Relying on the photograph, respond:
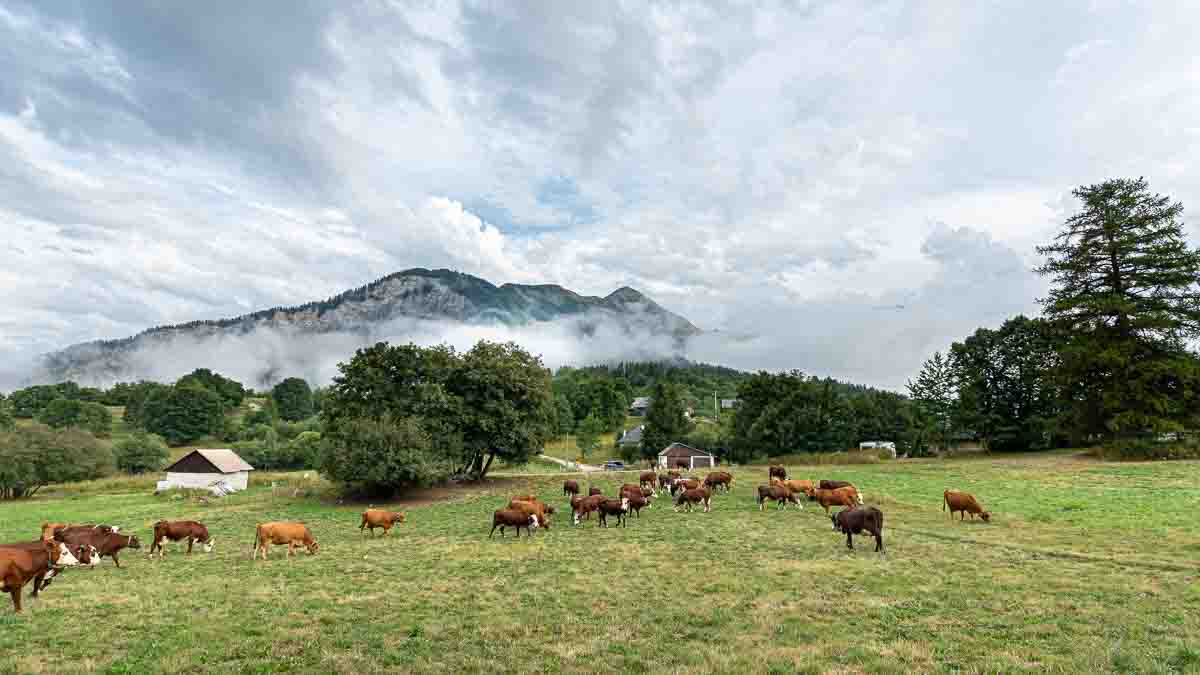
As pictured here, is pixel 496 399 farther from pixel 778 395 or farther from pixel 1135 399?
pixel 1135 399

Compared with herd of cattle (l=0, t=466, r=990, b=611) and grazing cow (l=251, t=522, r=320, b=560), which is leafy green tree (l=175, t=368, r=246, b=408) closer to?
herd of cattle (l=0, t=466, r=990, b=611)

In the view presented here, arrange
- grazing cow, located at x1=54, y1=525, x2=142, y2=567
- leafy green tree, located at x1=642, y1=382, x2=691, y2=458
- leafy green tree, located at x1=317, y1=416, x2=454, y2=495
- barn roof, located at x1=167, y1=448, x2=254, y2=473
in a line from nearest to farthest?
grazing cow, located at x1=54, y1=525, x2=142, y2=567 < leafy green tree, located at x1=317, y1=416, x2=454, y2=495 < barn roof, located at x1=167, y1=448, x2=254, y2=473 < leafy green tree, located at x1=642, y1=382, x2=691, y2=458

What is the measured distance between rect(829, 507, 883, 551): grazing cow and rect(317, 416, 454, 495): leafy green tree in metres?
25.6

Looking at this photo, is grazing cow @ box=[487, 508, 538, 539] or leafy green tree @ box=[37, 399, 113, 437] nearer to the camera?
grazing cow @ box=[487, 508, 538, 539]

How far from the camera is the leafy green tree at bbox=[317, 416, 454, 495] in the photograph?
34969 millimetres

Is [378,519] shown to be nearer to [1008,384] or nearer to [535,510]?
[535,510]

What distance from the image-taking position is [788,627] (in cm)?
995

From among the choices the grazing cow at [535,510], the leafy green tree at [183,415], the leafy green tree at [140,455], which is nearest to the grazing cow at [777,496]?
the grazing cow at [535,510]

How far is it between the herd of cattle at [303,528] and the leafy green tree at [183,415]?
109 metres

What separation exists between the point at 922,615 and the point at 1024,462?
1667 inches

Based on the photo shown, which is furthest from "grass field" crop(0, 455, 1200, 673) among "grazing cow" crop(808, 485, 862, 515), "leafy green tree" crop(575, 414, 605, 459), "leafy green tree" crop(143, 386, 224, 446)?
"leafy green tree" crop(143, 386, 224, 446)

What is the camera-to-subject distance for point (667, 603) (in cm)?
1164

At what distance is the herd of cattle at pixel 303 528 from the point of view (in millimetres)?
12531

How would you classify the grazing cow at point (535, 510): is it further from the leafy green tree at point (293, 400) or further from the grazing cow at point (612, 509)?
the leafy green tree at point (293, 400)
